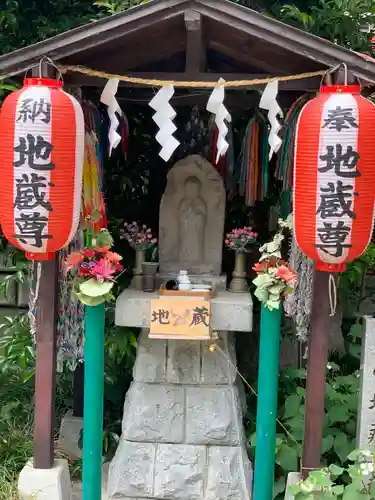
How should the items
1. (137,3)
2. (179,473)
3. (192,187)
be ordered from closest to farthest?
(179,473) < (192,187) < (137,3)

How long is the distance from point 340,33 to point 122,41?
253 centimetres

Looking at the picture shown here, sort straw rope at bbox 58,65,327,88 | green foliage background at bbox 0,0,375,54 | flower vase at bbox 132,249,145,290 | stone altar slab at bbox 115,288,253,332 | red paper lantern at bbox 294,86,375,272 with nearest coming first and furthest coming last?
red paper lantern at bbox 294,86,375,272 < straw rope at bbox 58,65,327,88 < stone altar slab at bbox 115,288,253,332 < flower vase at bbox 132,249,145,290 < green foliage background at bbox 0,0,375,54

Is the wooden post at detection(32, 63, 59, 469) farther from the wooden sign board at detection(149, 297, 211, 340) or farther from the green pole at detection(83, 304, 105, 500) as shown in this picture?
the wooden sign board at detection(149, 297, 211, 340)

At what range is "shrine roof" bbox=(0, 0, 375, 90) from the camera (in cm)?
363

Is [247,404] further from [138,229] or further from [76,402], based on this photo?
[138,229]

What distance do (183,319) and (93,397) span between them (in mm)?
784

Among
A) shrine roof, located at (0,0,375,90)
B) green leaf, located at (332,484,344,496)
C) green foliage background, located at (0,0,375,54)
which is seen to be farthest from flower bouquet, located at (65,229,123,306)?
green foliage background, located at (0,0,375,54)

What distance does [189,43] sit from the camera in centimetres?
394

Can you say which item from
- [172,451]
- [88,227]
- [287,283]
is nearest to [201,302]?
[287,283]

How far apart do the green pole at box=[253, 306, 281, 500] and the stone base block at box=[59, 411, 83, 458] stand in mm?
2130

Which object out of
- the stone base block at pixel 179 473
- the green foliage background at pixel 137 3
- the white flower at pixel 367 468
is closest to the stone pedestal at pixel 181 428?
the stone base block at pixel 179 473

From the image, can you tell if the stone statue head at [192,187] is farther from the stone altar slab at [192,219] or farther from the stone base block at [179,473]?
the stone base block at [179,473]

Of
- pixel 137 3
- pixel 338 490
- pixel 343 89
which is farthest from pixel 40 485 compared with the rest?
pixel 137 3

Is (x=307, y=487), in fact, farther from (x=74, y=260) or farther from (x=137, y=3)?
(x=137, y=3)
